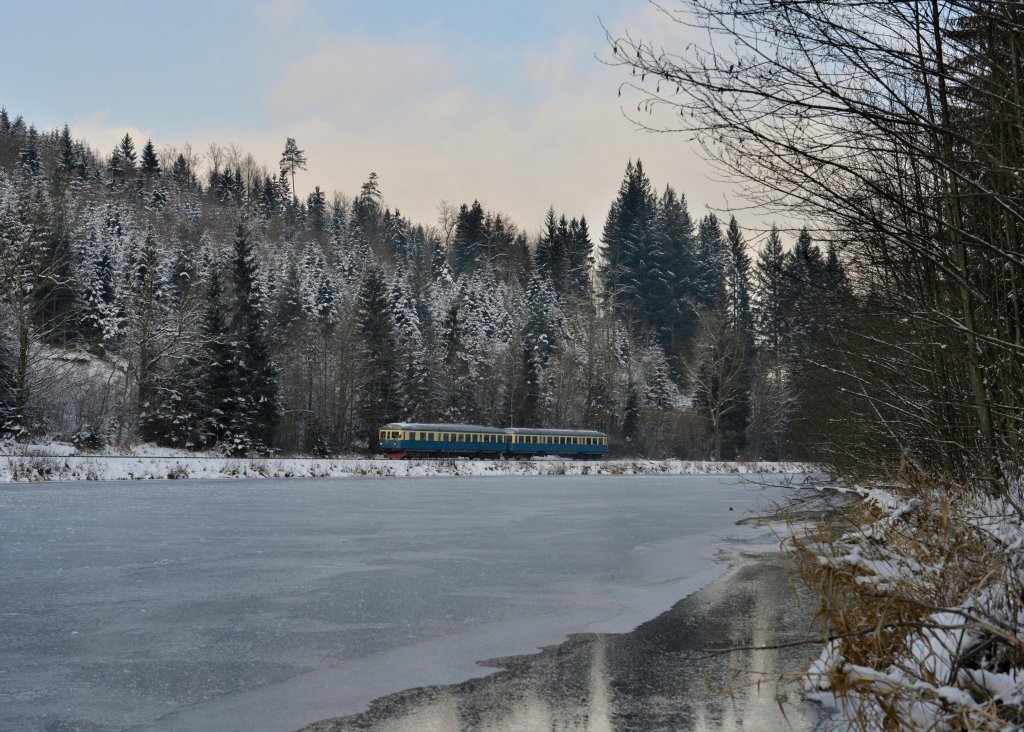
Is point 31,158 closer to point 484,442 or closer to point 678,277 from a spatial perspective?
point 678,277

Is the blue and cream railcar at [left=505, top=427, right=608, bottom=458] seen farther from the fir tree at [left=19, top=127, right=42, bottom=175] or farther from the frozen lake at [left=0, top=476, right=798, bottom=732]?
the fir tree at [left=19, top=127, right=42, bottom=175]

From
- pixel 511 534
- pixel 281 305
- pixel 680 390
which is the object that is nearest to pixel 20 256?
pixel 511 534

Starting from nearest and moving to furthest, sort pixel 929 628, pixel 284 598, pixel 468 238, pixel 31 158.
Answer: pixel 929 628 → pixel 284 598 → pixel 31 158 → pixel 468 238

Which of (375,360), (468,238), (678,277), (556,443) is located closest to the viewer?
(556,443)

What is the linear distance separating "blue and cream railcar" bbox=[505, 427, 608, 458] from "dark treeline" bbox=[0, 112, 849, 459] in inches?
231

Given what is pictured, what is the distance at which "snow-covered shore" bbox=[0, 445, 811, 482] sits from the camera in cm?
2430

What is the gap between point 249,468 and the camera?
3072 centimetres

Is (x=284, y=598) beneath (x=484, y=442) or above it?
beneath

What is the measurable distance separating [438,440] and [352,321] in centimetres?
1196

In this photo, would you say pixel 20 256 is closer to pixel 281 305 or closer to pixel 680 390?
pixel 281 305

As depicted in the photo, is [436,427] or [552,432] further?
[552,432]

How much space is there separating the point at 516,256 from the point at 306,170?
4243 cm

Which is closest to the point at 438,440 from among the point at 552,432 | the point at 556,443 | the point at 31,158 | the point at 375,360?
the point at 552,432

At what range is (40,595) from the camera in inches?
305
